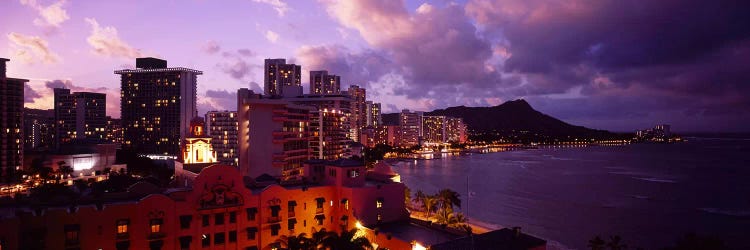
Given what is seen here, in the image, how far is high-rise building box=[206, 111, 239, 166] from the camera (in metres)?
103

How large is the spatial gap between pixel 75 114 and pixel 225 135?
278 feet

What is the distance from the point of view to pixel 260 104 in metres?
73.2

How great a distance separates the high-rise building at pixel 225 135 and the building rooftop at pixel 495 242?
277ft

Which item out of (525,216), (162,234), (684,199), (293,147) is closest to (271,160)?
(293,147)

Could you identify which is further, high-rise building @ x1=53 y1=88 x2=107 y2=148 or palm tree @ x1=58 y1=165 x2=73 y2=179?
high-rise building @ x1=53 y1=88 x2=107 y2=148

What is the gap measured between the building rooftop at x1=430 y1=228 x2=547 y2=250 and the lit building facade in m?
5.67

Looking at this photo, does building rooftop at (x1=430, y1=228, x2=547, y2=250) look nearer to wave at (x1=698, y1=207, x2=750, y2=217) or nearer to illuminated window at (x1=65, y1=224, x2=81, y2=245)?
illuminated window at (x1=65, y1=224, x2=81, y2=245)

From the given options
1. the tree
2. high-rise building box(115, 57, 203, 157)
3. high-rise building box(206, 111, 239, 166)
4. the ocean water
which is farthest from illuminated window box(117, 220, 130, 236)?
high-rise building box(115, 57, 203, 157)

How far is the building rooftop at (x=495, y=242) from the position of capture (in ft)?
83.4

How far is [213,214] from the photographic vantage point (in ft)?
101

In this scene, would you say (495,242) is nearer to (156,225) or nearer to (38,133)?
(156,225)

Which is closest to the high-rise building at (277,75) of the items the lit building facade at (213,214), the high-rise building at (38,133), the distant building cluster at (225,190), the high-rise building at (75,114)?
the distant building cluster at (225,190)

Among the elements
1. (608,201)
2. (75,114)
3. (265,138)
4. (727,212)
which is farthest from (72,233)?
(75,114)

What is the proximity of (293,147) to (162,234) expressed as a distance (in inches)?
2039
